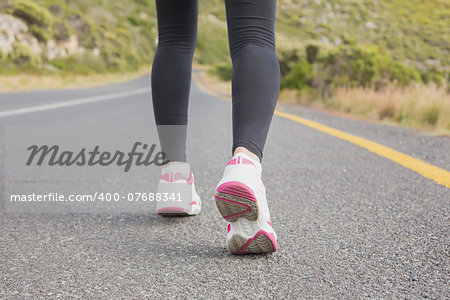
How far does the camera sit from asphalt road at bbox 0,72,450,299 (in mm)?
1105

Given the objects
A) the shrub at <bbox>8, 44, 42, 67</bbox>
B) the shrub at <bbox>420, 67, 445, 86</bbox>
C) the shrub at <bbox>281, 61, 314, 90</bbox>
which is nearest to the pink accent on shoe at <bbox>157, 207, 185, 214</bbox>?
the shrub at <bbox>281, 61, 314, 90</bbox>

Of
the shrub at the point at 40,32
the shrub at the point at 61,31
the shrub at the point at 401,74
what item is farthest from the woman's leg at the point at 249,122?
the shrub at the point at 61,31

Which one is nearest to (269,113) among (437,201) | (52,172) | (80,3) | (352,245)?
(352,245)

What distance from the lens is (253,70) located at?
138 centimetres

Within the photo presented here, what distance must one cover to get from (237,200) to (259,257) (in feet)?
0.67

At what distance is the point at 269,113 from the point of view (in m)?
1.39

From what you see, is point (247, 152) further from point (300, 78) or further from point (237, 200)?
point (300, 78)

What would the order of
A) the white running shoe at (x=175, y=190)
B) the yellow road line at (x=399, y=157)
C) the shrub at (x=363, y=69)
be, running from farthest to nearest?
the shrub at (x=363, y=69)
the yellow road line at (x=399, y=157)
the white running shoe at (x=175, y=190)

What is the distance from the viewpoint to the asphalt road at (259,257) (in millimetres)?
1105

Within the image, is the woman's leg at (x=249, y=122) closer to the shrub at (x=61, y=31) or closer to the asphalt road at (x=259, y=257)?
the asphalt road at (x=259, y=257)

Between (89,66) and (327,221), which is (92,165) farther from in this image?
(89,66)

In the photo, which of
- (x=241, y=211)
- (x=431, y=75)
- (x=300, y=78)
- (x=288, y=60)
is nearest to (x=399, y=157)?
(x=241, y=211)

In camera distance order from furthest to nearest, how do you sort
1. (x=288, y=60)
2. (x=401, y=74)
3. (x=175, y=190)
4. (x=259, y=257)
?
(x=288, y=60)
(x=401, y=74)
(x=175, y=190)
(x=259, y=257)

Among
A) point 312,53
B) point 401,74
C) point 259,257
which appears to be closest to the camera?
point 259,257
